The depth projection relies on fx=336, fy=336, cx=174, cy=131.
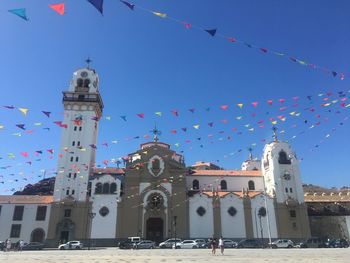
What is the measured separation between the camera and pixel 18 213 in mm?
53656

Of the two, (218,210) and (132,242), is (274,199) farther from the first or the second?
(132,242)

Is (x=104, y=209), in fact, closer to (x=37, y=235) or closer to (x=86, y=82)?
(x=37, y=235)

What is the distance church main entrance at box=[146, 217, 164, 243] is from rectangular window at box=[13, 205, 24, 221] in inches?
795

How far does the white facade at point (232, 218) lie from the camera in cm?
5525

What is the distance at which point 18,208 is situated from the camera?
2124 inches

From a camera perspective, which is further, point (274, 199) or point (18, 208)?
point (274, 199)

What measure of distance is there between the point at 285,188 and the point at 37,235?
138ft

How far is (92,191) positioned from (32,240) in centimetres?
1156

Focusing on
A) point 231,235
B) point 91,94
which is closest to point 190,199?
point 231,235

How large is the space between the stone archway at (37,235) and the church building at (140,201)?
152 mm

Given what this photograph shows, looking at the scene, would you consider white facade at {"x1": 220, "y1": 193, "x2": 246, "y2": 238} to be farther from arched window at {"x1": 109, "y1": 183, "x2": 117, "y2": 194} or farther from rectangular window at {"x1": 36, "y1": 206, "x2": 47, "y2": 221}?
rectangular window at {"x1": 36, "y1": 206, "x2": 47, "y2": 221}

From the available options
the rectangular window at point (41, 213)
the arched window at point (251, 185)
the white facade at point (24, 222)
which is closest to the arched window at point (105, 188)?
the white facade at point (24, 222)

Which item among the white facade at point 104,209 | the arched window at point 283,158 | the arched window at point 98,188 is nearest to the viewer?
the white facade at point 104,209

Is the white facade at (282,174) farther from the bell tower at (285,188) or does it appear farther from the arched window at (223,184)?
the arched window at (223,184)
